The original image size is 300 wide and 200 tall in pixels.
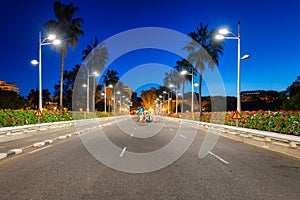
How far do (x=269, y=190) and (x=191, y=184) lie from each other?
160 centimetres

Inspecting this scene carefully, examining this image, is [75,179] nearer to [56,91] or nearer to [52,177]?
[52,177]

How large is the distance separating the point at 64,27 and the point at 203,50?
22.5 metres

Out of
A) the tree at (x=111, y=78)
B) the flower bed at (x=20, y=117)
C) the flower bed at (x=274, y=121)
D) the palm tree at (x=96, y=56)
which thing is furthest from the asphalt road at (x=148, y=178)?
the tree at (x=111, y=78)

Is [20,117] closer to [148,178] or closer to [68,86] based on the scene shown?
[148,178]

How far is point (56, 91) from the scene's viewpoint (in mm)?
107750

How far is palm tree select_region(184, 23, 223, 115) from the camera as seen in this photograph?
4222 cm

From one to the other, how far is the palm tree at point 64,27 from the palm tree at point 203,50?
18887 mm

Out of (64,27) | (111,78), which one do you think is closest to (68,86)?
(111,78)

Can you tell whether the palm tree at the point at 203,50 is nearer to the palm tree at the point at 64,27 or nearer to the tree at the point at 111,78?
the palm tree at the point at 64,27

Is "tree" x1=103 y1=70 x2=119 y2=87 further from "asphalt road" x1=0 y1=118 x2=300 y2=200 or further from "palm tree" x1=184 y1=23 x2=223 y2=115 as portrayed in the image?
"asphalt road" x1=0 y1=118 x2=300 y2=200

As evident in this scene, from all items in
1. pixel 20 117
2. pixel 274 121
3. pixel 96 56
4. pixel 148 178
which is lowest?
pixel 148 178

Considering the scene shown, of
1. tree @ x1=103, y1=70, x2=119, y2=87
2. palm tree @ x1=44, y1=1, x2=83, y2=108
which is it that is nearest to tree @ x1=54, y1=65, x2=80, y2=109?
tree @ x1=103, y1=70, x2=119, y2=87

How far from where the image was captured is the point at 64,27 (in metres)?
37.2

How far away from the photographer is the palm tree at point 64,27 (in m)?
36.1
